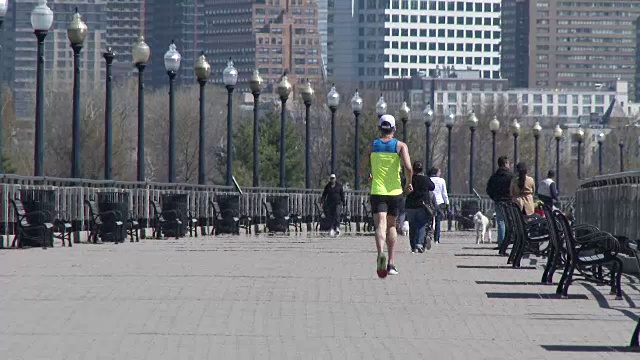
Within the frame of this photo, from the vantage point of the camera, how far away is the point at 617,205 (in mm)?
25297

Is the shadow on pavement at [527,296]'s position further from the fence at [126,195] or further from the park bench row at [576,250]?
the fence at [126,195]

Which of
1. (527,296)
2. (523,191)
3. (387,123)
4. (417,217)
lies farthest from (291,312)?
(417,217)

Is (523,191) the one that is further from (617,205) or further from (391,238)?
(391,238)

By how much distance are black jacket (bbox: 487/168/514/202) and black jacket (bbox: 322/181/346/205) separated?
1616cm

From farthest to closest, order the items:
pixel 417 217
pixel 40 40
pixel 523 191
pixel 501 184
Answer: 1. pixel 40 40
2. pixel 501 184
3. pixel 417 217
4. pixel 523 191

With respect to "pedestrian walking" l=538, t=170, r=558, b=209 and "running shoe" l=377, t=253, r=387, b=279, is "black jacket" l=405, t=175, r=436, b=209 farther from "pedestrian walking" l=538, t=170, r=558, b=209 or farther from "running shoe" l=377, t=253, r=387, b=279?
"running shoe" l=377, t=253, r=387, b=279

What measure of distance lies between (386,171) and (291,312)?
19.4 feet

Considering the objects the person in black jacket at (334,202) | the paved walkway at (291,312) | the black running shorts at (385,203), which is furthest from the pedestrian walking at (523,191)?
Answer: the person in black jacket at (334,202)

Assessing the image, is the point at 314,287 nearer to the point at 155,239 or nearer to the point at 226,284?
the point at 226,284

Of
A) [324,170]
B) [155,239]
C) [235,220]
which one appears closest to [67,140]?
[324,170]

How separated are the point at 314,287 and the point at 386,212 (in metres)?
2.85

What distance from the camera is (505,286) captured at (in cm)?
1995

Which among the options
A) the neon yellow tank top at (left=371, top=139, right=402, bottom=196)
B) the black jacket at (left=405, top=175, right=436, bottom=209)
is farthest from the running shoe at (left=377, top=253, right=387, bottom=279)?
the black jacket at (left=405, top=175, right=436, bottom=209)

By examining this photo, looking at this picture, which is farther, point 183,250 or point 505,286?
point 183,250
